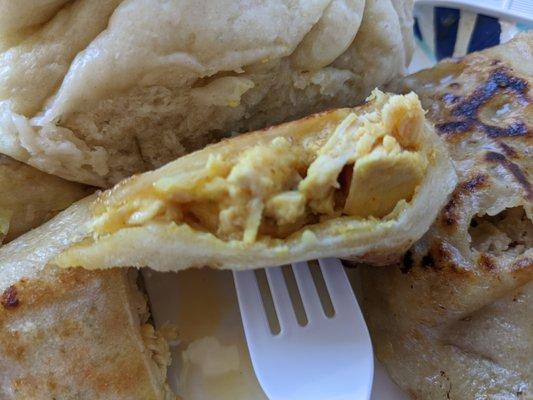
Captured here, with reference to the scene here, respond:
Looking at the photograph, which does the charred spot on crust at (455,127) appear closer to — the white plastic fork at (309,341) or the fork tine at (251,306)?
the white plastic fork at (309,341)

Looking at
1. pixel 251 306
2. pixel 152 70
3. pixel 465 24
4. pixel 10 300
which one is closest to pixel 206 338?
pixel 251 306

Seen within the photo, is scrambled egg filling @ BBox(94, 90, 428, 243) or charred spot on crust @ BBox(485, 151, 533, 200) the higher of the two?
scrambled egg filling @ BBox(94, 90, 428, 243)

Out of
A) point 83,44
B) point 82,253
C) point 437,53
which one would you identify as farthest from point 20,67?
point 437,53

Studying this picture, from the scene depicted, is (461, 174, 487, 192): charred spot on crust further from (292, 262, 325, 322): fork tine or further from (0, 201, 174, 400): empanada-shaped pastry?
(0, 201, 174, 400): empanada-shaped pastry

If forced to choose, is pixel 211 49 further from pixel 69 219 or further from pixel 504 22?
pixel 504 22

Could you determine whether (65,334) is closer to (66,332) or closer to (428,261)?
(66,332)

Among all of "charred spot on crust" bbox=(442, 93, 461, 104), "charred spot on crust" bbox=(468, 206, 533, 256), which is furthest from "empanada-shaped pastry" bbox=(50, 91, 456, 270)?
"charred spot on crust" bbox=(442, 93, 461, 104)
